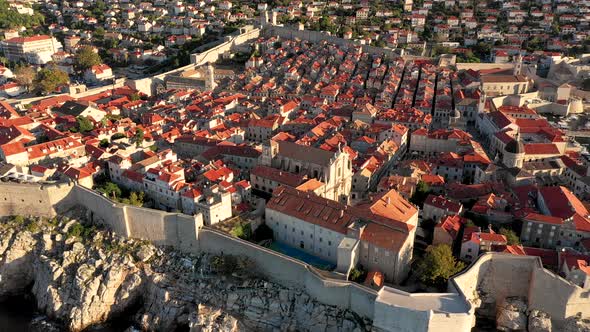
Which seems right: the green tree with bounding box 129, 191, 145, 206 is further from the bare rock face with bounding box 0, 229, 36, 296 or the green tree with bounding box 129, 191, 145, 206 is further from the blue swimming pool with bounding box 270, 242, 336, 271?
the blue swimming pool with bounding box 270, 242, 336, 271

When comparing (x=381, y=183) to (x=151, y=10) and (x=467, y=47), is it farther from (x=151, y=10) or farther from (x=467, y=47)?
(x=151, y=10)

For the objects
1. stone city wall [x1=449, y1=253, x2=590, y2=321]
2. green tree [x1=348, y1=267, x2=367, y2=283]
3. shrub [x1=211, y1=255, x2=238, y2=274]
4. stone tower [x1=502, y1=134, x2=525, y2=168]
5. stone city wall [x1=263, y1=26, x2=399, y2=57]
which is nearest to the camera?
stone city wall [x1=449, y1=253, x2=590, y2=321]

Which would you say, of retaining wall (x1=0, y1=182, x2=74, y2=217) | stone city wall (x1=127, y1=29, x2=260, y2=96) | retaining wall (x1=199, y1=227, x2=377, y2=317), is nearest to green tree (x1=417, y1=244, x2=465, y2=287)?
retaining wall (x1=199, y1=227, x2=377, y2=317)

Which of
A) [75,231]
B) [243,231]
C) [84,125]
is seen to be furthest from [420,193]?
[84,125]

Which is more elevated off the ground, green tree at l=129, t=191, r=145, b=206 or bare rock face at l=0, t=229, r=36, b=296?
green tree at l=129, t=191, r=145, b=206

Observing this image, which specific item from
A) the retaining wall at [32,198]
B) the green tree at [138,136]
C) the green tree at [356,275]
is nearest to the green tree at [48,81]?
the green tree at [138,136]

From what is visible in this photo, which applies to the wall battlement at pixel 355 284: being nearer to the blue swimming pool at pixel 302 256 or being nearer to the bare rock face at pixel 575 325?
the bare rock face at pixel 575 325
